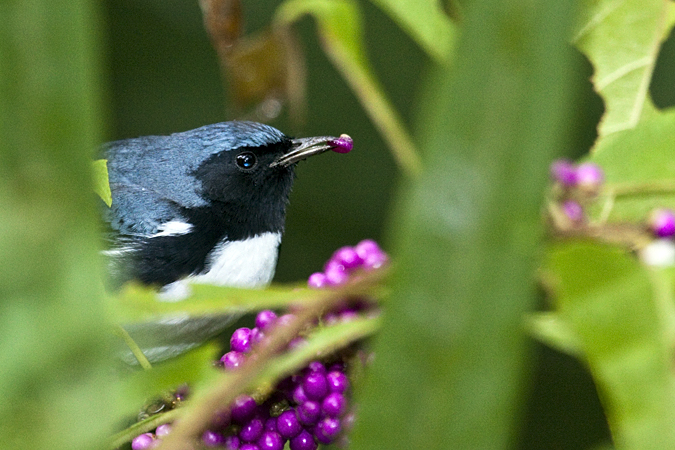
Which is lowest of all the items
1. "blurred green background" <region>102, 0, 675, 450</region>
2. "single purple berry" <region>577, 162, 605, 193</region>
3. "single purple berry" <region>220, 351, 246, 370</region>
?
"blurred green background" <region>102, 0, 675, 450</region>

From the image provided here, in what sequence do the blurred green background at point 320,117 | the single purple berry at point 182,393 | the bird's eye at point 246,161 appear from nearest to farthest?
the single purple berry at point 182,393 → the bird's eye at point 246,161 → the blurred green background at point 320,117

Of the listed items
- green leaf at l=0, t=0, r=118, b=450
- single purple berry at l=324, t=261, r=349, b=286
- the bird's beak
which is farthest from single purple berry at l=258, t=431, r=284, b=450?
the bird's beak

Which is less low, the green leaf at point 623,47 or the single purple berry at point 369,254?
the green leaf at point 623,47

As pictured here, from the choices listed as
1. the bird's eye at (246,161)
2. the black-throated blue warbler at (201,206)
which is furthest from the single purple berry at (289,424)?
the bird's eye at (246,161)

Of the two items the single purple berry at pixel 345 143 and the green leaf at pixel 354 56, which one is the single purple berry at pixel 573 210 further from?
the single purple berry at pixel 345 143

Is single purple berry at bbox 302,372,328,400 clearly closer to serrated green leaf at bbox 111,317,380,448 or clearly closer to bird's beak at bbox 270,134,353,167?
serrated green leaf at bbox 111,317,380,448

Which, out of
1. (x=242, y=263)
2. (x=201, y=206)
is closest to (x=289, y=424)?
(x=242, y=263)
